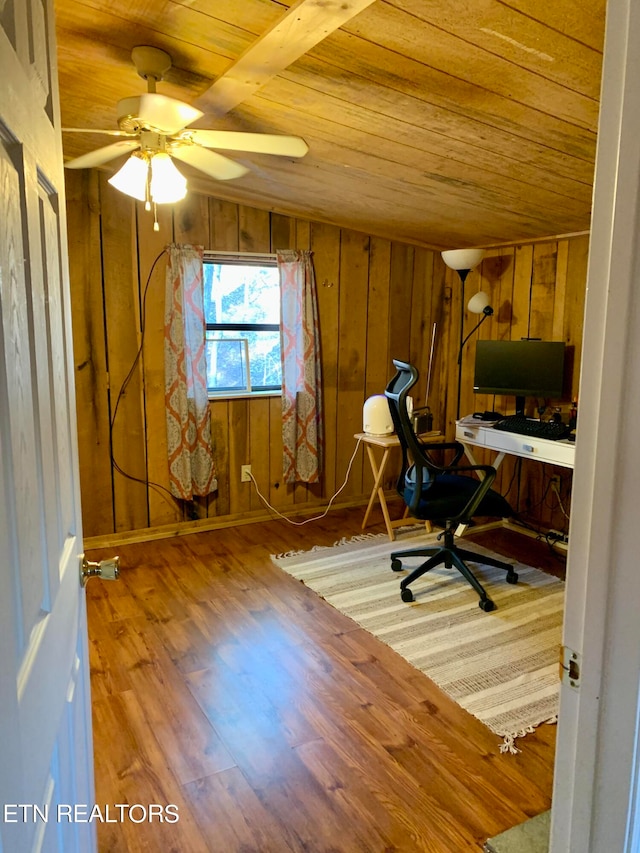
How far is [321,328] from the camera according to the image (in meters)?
4.20

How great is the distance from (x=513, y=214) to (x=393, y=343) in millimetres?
1464

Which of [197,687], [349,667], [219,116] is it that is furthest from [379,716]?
[219,116]

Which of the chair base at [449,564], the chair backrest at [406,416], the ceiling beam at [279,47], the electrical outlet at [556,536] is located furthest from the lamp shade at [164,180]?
the electrical outlet at [556,536]

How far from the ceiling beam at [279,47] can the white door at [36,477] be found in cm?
78

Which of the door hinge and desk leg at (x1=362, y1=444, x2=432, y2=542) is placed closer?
the door hinge

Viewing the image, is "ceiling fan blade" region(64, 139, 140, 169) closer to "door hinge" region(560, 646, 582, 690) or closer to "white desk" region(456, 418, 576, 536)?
"door hinge" region(560, 646, 582, 690)

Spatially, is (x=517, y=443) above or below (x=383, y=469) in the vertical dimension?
above

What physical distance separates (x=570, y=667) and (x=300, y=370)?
3.40 m

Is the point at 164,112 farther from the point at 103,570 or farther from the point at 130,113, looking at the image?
the point at 103,570

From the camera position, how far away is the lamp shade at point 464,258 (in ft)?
12.6

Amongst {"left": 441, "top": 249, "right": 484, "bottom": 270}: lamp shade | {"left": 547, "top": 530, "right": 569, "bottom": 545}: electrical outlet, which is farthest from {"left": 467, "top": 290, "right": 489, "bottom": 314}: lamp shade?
{"left": 547, "top": 530, "right": 569, "bottom": 545}: electrical outlet

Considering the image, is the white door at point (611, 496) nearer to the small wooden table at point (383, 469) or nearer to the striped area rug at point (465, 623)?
the striped area rug at point (465, 623)

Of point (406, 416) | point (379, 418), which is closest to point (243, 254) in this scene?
point (379, 418)

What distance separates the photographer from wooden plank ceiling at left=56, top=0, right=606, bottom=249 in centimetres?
158
